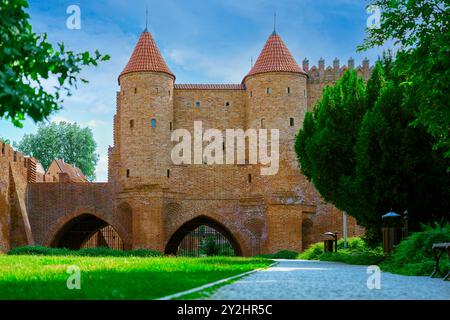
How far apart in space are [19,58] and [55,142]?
63732 millimetres

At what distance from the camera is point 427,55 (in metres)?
13.7

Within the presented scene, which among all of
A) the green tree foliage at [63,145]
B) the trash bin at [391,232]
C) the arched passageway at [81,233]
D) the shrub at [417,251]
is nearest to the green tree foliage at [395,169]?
the trash bin at [391,232]

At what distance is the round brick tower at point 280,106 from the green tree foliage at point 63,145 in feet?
105

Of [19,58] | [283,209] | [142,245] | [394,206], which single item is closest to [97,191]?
[142,245]

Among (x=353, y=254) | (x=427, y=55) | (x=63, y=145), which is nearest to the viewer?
(x=427, y=55)

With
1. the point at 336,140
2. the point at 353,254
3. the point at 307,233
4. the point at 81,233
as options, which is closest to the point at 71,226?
the point at 81,233

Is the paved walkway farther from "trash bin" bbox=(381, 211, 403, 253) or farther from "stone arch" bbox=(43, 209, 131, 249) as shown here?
"stone arch" bbox=(43, 209, 131, 249)

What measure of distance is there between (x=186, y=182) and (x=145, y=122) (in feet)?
14.8

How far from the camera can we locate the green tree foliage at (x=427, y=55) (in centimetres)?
1279

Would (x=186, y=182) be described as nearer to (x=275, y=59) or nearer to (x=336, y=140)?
(x=275, y=59)

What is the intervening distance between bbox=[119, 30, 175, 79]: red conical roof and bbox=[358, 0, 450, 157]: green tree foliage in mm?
26642

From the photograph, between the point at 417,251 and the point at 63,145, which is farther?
the point at 63,145

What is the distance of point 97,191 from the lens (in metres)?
41.9

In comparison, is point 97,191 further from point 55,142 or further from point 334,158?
point 55,142
